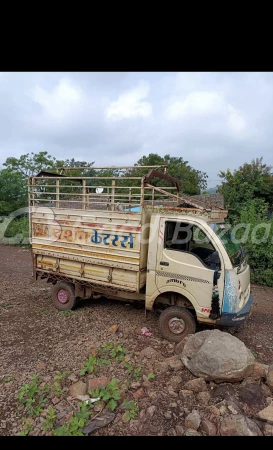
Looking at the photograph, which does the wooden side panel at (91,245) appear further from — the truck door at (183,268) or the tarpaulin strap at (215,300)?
the tarpaulin strap at (215,300)

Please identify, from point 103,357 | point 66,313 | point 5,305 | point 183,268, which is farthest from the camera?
point 5,305

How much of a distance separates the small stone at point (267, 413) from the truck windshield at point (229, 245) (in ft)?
5.96

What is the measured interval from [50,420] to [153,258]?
2506 millimetres

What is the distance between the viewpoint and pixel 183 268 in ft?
13.5

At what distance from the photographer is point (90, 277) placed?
4.91m

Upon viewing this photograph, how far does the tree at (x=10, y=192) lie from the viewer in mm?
16656

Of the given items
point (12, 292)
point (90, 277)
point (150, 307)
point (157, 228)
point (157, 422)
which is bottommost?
point (12, 292)

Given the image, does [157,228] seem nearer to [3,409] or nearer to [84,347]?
[84,347]

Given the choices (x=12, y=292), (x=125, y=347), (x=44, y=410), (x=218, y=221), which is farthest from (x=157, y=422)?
(x=12, y=292)

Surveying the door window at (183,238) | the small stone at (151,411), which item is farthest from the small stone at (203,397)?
the door window at (183,238)

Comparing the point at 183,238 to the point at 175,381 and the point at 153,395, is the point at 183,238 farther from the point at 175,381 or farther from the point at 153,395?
the point at 153,395

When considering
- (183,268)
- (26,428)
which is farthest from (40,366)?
(183,268)

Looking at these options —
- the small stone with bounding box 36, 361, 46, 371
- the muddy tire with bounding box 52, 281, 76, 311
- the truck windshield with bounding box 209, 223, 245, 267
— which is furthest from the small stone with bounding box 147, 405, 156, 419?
the muddy tire with bounding box 52, 281, 76, 311

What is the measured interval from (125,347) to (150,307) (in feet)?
2.47
